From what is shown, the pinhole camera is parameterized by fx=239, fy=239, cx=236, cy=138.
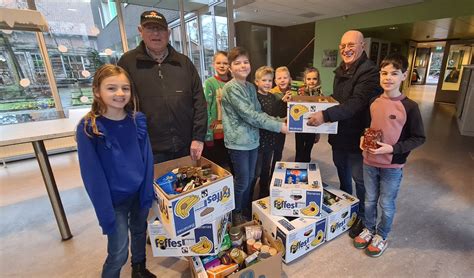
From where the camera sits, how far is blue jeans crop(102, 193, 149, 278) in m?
1.16

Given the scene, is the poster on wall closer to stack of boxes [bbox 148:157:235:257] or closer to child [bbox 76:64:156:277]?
stack of boxes [bbox 148:157:235:257]

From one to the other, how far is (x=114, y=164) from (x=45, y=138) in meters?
0.86

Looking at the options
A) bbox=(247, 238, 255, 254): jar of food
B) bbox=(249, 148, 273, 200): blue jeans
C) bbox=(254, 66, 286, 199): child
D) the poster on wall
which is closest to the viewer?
bbox=(247, 238, 255, 254): jar of food

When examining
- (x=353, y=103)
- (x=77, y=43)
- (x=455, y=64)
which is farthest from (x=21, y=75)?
(x=455, y=64)

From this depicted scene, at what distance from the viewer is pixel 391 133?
1.36m

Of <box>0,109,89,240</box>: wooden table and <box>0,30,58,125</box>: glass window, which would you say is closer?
<box>0,109,89,240</box>: wooden table

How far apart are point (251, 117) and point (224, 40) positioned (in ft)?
12.0

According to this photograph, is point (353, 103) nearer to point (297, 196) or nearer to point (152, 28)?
point (297, 196)

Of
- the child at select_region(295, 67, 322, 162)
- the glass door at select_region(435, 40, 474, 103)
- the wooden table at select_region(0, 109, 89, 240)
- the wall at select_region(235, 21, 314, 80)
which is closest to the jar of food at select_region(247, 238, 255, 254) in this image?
the child at select_region(295, 67, 322, 162)

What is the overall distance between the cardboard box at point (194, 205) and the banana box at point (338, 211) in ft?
2.57

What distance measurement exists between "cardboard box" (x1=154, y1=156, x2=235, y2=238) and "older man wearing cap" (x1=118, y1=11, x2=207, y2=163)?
0.36 metres

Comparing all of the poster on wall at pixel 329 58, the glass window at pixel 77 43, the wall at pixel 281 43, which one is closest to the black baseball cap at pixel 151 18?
the glass window at pixel 77 43

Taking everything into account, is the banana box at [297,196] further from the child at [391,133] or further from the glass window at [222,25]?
the glass window at [222,25]

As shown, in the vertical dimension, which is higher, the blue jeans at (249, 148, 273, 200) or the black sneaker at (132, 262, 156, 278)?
the blue jeans at (249, 148, 273, 200)
